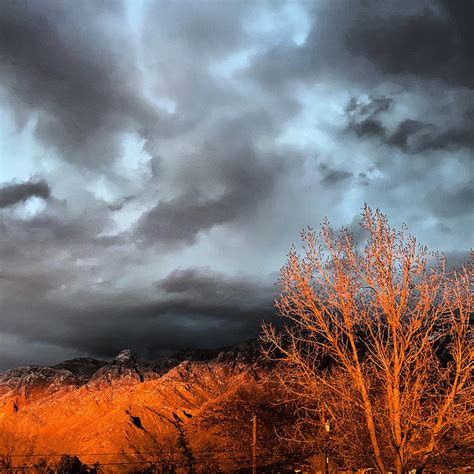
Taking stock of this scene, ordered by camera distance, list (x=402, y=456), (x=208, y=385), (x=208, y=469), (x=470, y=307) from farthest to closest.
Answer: (x=208, y=385)
(x=208, y=469)
(x=470, y=307)
(x=402, y=456)

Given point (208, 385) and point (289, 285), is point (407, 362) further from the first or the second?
point (208, 385)

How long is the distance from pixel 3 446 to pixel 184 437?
141 ft

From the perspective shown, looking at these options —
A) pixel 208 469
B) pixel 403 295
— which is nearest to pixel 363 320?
pixel 403 295

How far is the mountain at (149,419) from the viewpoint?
84.6 meters

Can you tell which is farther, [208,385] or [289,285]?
[208,385]

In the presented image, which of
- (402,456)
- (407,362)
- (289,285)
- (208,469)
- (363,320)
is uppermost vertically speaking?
(289,285)

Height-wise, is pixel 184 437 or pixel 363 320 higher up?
pixel 363 320

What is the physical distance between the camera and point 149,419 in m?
109

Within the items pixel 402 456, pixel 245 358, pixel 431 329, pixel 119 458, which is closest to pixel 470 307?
pixel 431 329

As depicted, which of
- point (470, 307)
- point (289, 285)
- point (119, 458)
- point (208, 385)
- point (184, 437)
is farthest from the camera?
point (208, 385)

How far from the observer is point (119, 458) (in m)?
88.5

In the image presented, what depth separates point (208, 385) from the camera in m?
142

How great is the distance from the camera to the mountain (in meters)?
84.6

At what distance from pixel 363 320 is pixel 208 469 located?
7075 centimetres
